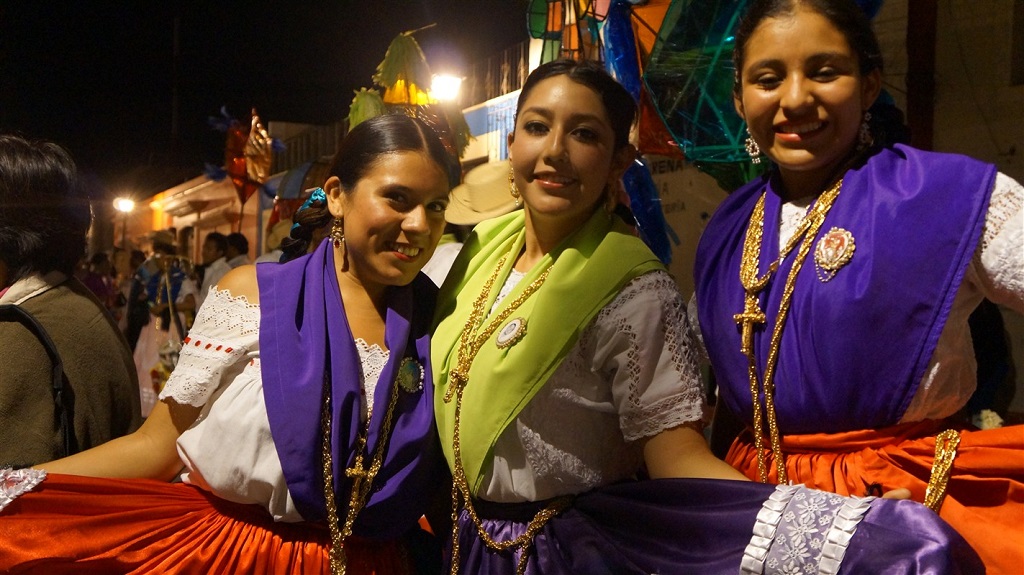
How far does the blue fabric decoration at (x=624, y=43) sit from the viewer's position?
12.2 feet

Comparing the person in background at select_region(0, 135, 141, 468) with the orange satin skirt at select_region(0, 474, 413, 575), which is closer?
the orange satin skirt at select_region(0, 474, 413, 575)

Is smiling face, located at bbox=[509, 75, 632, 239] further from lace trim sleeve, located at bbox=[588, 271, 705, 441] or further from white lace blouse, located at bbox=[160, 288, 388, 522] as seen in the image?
white lace blouse, located at bbox=[160, 288, 388, 522]

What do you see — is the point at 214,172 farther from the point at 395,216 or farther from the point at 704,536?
the point at 704,536

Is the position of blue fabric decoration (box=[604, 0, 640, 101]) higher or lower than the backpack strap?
higher

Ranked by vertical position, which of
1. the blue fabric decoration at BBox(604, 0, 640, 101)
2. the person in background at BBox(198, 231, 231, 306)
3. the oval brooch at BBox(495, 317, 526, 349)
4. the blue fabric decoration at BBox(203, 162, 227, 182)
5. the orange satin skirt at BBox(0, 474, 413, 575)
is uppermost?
the blue fabric decoration at BBox(203, 162, 227, 182)

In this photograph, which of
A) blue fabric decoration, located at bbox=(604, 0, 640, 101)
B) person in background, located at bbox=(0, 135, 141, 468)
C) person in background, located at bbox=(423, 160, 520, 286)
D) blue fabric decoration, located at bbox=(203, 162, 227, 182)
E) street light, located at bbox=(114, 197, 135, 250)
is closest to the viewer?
person in background, located at bbox=(0, 135, 141, 468)

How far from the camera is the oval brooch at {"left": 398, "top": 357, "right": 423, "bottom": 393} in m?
2.19

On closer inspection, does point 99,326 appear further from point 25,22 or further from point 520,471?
point 25,22

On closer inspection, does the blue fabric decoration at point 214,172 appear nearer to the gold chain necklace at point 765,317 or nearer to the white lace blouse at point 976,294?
the gold chain necklace at point 765,317

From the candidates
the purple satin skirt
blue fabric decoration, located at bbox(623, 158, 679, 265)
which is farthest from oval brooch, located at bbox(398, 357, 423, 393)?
blue fabric decoration, located at bbox(623, 158, 679, 265)

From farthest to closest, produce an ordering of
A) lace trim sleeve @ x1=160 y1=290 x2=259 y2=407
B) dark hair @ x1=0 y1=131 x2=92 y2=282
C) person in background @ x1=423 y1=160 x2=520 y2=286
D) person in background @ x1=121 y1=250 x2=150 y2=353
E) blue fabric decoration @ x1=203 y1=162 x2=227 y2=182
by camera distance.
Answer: blue fabric decoration @ x1=203 y1=162 x2=227 y2=182
person in background @ x1=121 y1=250 x2=150 y2=353
person in background @ x1=423 y1=160 x2=520 y2=286
dark hair @ x1=0 y1=131 x2=92 y2=282
lace trim sleeve @ x1=160 y1=290 x2=259 y2=407

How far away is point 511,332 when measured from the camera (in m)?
2.07

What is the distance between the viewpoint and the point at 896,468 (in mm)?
1799

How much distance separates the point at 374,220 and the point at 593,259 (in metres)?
0.59
